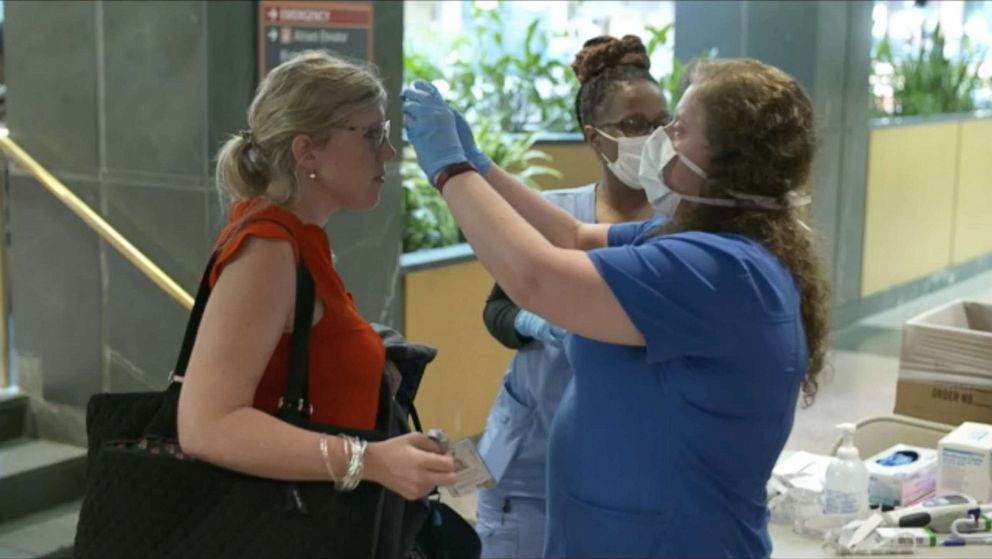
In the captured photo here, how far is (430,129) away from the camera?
1.96 m

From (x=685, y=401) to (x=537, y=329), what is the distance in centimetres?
74

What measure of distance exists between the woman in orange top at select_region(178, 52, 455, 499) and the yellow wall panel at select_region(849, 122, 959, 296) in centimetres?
620

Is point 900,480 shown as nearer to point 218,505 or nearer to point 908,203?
point 218,505

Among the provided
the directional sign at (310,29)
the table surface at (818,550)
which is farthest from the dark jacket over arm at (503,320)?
the directional sign at (310,29)

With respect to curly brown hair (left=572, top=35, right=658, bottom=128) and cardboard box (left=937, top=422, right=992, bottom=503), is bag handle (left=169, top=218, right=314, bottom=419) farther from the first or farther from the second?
cardboard box (left=937, top=422, right=992, bottom=503)

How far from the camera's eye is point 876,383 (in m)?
6.86

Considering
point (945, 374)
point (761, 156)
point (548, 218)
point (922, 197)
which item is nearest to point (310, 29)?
point (548, 218)

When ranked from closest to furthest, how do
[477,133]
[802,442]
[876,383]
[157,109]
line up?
1. [157,109]
2. [802,442]
3. [477,133]
4. [876,383]

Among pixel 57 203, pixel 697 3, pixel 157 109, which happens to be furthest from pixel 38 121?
pixel 697 3

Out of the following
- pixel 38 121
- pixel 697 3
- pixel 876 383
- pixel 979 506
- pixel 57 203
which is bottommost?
pixel 876 383

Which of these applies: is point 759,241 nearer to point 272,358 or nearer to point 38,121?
point 272,358

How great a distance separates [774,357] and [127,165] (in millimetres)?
2909

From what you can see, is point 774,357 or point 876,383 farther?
point 876,383

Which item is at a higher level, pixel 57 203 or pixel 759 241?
pixel 759 241
